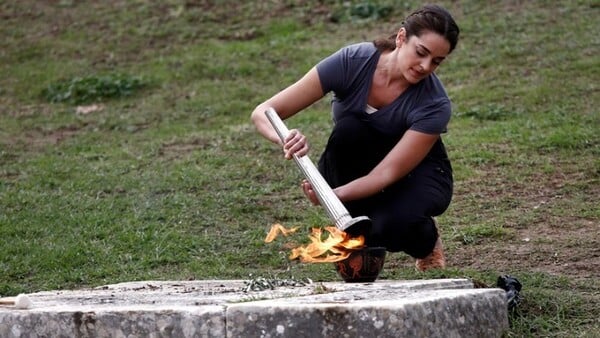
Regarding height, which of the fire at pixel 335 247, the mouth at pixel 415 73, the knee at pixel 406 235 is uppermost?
the mouth at pixel 415 73

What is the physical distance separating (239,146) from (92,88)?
280 cm

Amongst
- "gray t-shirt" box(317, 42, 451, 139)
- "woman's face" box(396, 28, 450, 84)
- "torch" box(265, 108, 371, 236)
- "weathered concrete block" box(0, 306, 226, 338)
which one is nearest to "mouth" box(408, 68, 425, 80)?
"woman's face" box(396, 28, 450, 84)

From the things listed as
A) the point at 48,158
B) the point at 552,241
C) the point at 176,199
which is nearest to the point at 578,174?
the point at 552,241

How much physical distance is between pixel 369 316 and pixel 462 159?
4.76 m

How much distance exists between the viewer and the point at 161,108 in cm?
Result: 1066

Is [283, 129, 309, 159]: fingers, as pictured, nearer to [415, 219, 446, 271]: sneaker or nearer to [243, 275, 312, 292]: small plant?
[243, 275, 312, 292]: small plant

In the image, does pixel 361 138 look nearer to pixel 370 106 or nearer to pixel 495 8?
pixel 370 106

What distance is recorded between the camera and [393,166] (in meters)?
5.01

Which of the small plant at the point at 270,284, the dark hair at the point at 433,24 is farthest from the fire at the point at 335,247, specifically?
the dark hair at the point at 433,24

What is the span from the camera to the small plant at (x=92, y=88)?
11.2 meters

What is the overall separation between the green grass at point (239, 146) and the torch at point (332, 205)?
59cm

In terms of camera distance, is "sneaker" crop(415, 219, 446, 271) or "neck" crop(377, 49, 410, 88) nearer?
"neck" crop(377, 49, 410, 88)

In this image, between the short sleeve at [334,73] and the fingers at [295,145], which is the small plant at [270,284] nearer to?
the fingers at [295,145]

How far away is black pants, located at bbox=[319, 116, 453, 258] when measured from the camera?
5156 mm
